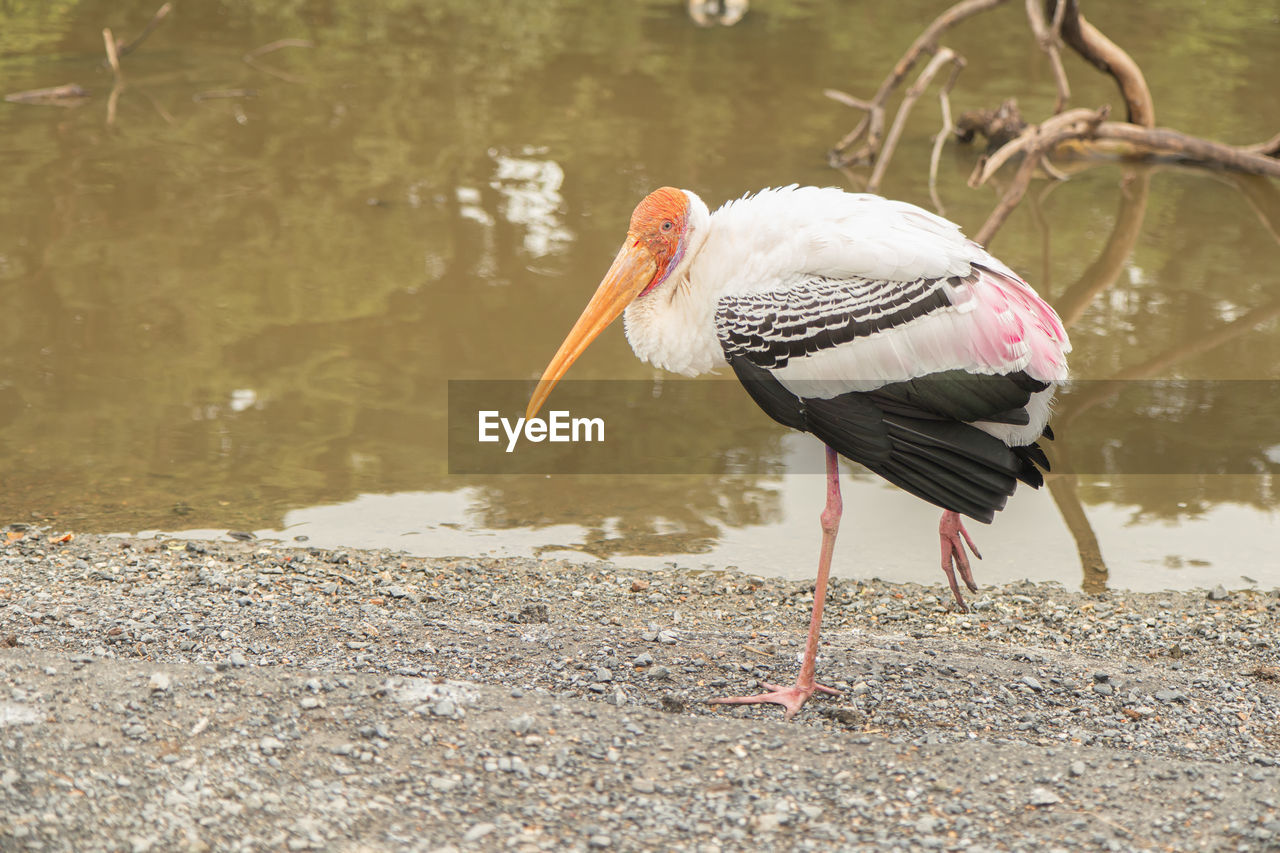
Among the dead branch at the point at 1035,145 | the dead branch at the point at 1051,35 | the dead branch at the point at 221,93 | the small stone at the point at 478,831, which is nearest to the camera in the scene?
the small stone at the point at 478,831

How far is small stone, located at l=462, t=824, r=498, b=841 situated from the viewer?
12.1 feet

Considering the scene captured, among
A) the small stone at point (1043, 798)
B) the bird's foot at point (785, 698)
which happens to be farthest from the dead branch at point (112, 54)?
the small stone at point (1043, 798)

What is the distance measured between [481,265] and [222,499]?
12.4 feet

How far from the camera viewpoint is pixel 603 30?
57.3 ft

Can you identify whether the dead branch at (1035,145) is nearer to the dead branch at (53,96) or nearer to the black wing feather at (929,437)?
the black wing feather at (929,437)

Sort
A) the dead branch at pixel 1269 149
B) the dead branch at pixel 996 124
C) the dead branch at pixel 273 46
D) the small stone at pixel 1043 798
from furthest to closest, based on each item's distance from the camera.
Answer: the dead branch at pixel 273 46
the dead branch at pixel 996 124
the dead branch at pixel 1269 149
the small stone at pixel 1043 798

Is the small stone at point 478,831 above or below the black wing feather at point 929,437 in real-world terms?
Answer: below

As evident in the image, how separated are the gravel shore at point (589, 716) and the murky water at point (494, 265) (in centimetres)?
79

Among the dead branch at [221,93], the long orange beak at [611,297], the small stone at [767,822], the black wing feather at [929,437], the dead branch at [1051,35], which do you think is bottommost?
the small stone at [767,822]

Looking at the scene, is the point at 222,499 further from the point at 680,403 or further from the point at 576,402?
the point at 680,403

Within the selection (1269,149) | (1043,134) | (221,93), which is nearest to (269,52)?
(221,93)

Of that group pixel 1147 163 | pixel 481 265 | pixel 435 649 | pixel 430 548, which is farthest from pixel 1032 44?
pixel 435 649

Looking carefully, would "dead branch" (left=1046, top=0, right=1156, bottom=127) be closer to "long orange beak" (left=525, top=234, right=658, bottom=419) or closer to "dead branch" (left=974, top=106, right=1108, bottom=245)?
"dead branch" (left=974, top=106, right=1108, bottom=245)

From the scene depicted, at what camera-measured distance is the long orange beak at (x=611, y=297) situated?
506 centimetres
